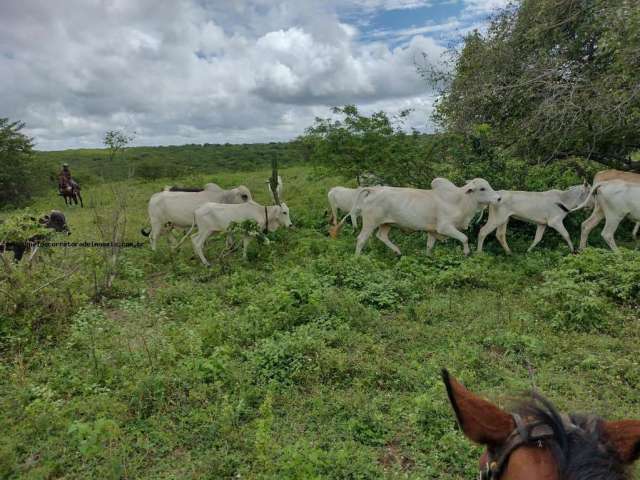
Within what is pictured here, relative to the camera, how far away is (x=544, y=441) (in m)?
1.23

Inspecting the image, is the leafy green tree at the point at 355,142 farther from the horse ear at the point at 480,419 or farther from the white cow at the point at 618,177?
the horse ear at the point at 480,419

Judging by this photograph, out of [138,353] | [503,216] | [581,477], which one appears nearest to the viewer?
[581,477]

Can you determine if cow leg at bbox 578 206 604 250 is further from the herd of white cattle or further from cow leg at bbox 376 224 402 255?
cow leg at bbox 376 224 402 255

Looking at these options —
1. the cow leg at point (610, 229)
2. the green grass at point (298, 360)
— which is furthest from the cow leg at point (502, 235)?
the cow leg at point (610, 229)

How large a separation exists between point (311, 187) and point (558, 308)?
41.1 feet

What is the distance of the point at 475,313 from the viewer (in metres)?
5.60

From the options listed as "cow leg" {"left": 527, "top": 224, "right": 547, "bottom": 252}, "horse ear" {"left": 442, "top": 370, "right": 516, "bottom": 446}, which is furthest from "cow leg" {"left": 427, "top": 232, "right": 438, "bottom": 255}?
"horse ear" {"left": 442, "top": 370, "right": 516, "bottom": 446}

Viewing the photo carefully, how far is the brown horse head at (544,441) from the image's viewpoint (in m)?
1.15

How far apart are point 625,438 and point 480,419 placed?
363mm

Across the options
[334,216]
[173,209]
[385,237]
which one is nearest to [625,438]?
[385,237]

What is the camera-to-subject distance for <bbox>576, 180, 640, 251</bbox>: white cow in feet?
24.9

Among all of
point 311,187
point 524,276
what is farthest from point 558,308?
point 311,187

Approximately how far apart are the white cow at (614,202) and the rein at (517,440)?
7583 millimetres

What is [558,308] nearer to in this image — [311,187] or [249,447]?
[249,447]
